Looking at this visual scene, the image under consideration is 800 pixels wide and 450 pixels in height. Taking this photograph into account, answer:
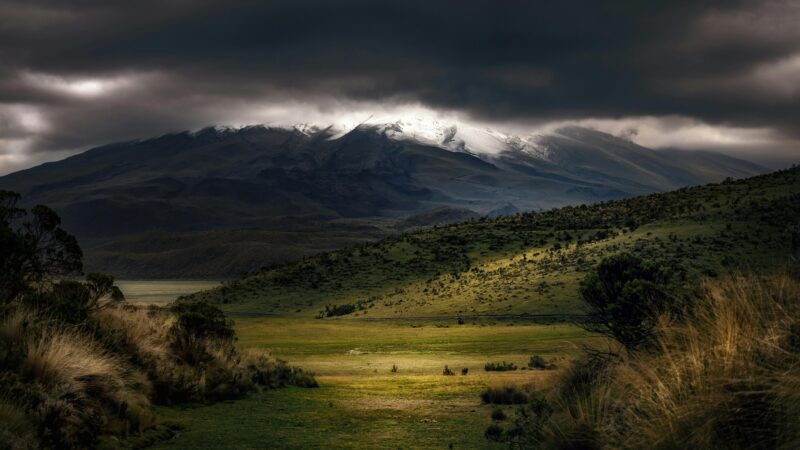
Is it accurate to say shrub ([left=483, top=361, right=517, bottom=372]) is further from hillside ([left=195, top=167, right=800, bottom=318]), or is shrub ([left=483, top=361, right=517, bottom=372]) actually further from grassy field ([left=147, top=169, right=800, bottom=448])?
hillside ([left=195, top=167, right=800, bottom=318])

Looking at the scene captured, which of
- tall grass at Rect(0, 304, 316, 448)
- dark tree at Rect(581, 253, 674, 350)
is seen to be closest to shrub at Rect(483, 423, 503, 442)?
dark tree at Rect(581, 253, 674, 350)

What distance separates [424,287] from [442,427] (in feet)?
185

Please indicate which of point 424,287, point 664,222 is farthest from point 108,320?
point 664,222

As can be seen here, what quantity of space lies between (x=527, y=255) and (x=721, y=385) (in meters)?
65.0

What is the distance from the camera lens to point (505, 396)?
52.0ft

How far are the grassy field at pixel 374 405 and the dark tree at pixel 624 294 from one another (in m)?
0.93

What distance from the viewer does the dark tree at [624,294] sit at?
12.5 m

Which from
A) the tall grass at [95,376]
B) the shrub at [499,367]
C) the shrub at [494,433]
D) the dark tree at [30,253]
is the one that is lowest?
the shrub at [499,367]

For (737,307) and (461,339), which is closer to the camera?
(737,307)

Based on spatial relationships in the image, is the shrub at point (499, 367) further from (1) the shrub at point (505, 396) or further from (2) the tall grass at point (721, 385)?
(2) the tall grass at point (721, 385)

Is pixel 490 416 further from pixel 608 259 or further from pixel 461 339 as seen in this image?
pixel 461 339

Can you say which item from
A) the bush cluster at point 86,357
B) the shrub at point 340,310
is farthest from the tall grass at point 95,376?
the shrub at point 340,310

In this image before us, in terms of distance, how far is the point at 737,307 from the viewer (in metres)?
7.37

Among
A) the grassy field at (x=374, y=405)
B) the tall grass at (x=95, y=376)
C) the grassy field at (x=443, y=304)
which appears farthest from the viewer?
the grassy field at (x=443, y=304)
